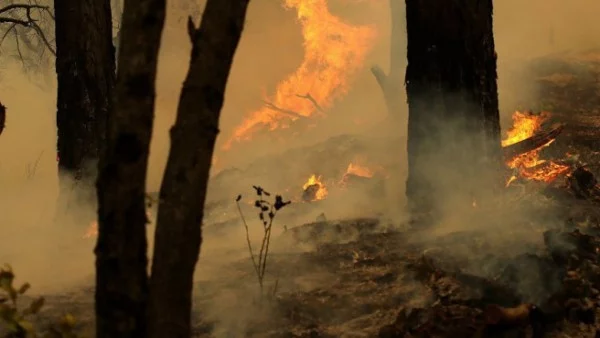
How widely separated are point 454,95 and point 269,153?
28.2 ft

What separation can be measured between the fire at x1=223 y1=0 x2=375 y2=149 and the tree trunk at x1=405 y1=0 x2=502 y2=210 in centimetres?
978

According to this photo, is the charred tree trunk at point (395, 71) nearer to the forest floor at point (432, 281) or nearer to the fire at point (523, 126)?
the fire at point (523, 126)

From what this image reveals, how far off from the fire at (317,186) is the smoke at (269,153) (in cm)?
15

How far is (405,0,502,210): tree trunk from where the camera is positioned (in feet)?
17.0

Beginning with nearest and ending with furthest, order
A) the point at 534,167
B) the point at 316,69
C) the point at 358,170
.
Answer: the point at 534,167 → the point at 358,170 → the point at 316,69

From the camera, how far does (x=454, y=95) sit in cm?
527

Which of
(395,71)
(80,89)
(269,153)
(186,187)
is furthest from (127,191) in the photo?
(269,153)

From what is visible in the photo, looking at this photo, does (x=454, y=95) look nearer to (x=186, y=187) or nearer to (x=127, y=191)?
(x=186, y=187)

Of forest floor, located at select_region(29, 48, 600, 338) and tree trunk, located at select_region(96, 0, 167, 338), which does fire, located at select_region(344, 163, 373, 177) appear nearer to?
forest floor, located at select_region(29, 48, 600, 338)

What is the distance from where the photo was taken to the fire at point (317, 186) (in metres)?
8.48

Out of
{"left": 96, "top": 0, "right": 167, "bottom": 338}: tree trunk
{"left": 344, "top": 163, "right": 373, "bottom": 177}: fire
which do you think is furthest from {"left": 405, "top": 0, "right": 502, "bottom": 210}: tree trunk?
{"left": 96, "top": 0, "right": 167, "bottom": 338}: tree trunk

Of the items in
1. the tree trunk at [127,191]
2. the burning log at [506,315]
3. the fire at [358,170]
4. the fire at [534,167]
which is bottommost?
the burning log at [506,315]

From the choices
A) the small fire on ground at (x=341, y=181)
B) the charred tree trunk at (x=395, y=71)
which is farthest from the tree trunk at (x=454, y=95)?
the charred tree trunk at (x=395, y=71)

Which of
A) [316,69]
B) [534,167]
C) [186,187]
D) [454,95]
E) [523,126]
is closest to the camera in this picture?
[186,187]
